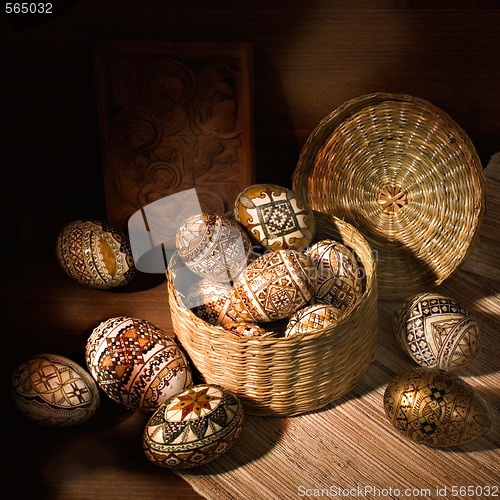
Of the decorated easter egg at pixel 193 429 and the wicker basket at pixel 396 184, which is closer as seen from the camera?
the decorated easter egg at pixel 193 429

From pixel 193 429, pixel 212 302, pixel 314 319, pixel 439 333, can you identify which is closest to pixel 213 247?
pixel 212 302

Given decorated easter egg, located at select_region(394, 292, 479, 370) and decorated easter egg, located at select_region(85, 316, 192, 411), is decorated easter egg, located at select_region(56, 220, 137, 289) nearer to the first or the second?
decorated easter egg, located at select_region(85, 316, 192, 411)

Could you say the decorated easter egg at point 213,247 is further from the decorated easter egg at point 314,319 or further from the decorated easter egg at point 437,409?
the decorated easter egg at point 437,409

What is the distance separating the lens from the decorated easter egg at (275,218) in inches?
57.5

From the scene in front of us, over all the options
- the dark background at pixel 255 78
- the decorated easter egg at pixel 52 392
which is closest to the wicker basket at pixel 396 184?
the dark background at pixel 255 78

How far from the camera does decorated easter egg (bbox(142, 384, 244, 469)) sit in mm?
1229

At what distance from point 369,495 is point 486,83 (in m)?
1.01

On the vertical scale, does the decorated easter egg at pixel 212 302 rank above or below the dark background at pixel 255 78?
below

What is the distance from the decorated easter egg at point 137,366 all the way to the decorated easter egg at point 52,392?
0.04 metres

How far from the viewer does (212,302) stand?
4.70ft

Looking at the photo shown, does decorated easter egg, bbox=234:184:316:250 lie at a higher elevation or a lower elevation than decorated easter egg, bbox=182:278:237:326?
higher

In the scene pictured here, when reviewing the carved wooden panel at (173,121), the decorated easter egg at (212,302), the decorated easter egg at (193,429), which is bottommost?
the decorated easter egg at (193,429)

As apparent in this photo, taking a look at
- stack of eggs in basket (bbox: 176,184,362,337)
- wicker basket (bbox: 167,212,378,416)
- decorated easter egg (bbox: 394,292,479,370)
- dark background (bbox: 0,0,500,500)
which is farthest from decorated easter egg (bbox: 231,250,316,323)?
dark background (bbox: 0,0,500,500)

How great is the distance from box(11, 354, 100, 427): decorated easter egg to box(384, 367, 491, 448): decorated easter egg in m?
0.59
